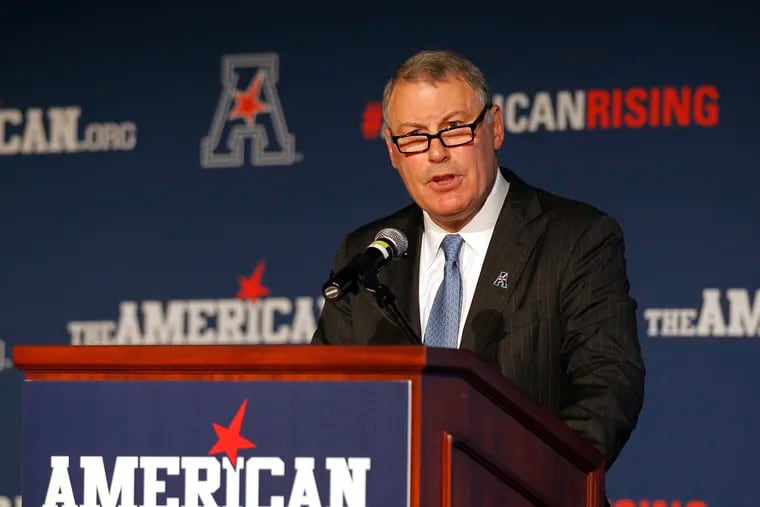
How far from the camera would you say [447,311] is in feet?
8.87

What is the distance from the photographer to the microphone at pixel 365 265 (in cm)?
211

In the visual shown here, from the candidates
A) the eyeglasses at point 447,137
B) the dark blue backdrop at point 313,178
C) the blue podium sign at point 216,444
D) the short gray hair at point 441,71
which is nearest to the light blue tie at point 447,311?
the eyeglasses at point 447,137

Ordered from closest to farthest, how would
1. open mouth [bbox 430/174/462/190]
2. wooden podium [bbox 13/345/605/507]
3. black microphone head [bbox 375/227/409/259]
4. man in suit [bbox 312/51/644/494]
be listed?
1. wooden podium [bbox 13/345/605/507]
2. black microphone head [bbox 375/227/409/259]
3. man in suit [bbox 312/51/644/494]
4. open mouth [bbox 430/174/462/190]

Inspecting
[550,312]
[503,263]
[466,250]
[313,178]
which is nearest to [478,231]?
[466,250]

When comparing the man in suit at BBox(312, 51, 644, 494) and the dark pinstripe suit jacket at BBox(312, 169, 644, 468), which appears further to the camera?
the man in suit at BBox(312, 51, 644, 494)

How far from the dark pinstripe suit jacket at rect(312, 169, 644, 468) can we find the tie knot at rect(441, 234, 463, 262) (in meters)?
0.07

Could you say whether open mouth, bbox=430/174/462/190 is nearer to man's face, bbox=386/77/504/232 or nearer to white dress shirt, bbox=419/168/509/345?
man's face, bbox=386/77/504/232

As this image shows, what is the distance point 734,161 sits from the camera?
4160mm

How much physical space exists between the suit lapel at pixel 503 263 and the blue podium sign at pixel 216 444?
78 cm

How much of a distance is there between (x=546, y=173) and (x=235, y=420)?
2581mm

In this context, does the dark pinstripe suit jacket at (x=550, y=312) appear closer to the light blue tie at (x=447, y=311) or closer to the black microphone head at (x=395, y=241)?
the light blue tie at (x=447, y=311)

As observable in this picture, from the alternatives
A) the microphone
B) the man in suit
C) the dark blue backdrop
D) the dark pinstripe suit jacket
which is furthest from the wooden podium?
the dark blue backdrop

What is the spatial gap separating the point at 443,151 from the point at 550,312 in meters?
0.38

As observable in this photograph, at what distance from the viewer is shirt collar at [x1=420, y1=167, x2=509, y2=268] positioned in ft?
9.26
